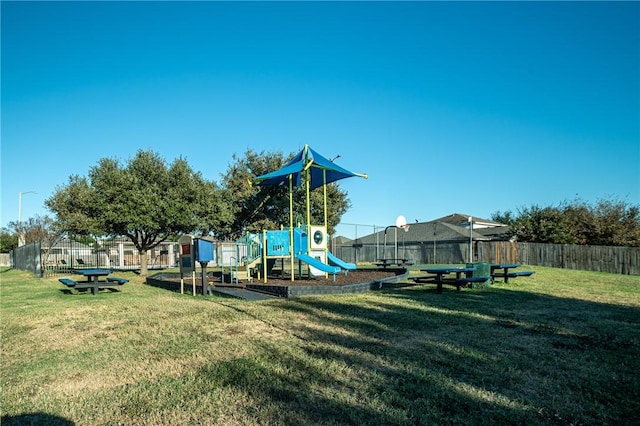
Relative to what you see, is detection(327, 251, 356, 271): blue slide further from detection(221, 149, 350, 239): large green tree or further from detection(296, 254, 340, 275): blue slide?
detection(221, 149, 350, 239): large green tree

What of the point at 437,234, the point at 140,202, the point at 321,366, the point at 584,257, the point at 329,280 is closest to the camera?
the point at 321,366

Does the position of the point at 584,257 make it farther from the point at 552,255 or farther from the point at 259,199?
the point at 259,199

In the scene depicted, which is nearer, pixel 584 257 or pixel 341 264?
pixel 341 264

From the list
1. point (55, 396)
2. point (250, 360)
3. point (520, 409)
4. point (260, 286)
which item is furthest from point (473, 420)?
point (260, 286)

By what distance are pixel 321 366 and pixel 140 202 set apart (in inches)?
769

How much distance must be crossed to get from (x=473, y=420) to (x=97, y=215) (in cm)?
2363

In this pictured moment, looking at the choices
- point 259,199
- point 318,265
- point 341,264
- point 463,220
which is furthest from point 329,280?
point 463,220

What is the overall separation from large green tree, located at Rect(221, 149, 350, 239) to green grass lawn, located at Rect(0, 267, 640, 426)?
72.8 ft

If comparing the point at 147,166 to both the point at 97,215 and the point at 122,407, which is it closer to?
the point at 97,215

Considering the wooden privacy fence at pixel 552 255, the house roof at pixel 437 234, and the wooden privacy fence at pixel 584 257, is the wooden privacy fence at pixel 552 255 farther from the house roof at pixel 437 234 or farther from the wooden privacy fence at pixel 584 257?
the house roof at pixel 437 234

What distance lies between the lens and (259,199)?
31375 mm

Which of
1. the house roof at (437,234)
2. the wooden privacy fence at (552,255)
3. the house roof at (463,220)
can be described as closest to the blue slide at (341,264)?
the wooden privacy fence at (552,255)

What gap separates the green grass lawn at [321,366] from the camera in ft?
11.7

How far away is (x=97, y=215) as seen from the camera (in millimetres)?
22766
